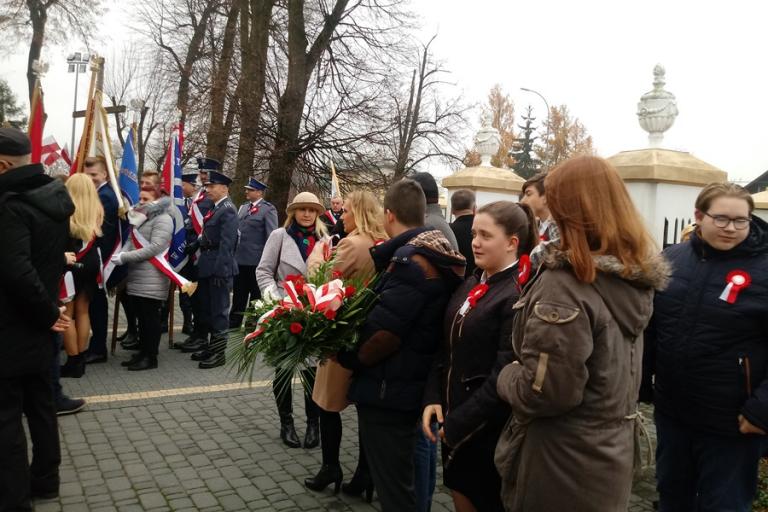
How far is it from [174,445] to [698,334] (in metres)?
3.79

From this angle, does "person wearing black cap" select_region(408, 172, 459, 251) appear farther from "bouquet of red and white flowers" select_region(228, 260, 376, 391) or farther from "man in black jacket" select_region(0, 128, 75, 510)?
"man in black jacket" select_region(0, 128, 75, 510)

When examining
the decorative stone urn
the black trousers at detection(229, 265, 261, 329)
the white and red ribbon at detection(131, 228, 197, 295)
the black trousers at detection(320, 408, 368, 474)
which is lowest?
the black trousers at detection(320, 408, 368, 474)

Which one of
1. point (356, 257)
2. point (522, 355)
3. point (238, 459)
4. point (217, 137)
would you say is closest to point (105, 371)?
point (238, 459)

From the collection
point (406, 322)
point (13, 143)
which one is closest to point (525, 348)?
point (406, 322)

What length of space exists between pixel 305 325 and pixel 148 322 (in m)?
4.35

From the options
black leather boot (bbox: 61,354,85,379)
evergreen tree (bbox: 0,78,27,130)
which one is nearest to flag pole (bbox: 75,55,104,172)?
black leather boot (bbox: 61,354,85,379)

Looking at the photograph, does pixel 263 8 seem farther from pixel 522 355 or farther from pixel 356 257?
pixel 522 355

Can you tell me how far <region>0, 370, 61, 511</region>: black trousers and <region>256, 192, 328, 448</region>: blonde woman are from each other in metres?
1.65

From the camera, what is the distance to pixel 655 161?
17.8 ft

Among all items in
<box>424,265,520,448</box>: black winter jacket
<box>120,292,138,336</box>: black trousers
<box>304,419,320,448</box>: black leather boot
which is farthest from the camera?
<box>120,292,138,336</box>: black trousers

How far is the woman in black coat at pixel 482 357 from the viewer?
8.16 feet

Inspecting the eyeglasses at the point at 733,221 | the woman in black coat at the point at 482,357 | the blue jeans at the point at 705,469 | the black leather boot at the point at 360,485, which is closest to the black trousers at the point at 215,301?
the black leather boot at the point at 360,485

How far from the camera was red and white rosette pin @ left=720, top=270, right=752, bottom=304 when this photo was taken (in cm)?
286

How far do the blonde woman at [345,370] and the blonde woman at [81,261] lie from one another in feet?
9.28
